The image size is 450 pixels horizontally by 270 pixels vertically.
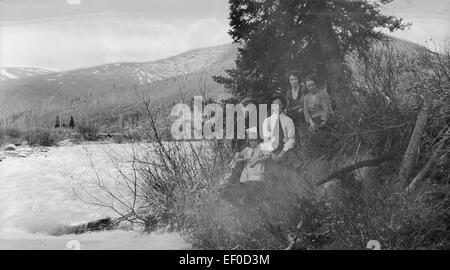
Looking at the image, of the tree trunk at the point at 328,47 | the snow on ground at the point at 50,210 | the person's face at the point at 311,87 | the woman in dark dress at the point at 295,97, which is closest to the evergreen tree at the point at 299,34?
the tree trunk at the point at 328,47

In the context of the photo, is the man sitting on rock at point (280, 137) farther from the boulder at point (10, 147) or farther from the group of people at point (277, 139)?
the boulder at point (10, 147)

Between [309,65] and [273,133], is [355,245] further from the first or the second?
[309,65]

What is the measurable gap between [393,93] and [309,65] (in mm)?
1849

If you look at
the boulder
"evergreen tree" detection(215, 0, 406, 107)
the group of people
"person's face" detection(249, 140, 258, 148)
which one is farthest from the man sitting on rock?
the boulder

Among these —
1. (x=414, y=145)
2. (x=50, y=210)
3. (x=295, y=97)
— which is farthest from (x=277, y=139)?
(x=50, y=210)

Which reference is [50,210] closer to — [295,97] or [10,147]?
[295,97]

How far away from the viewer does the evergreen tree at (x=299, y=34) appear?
7953mm

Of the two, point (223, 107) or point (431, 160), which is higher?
point (223, 107)

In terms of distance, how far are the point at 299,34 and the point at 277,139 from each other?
2.19 m

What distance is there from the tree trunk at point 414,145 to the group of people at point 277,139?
129 centimetres

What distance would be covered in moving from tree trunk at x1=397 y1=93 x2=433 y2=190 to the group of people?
1.29 metres

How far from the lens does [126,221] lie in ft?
27.2
